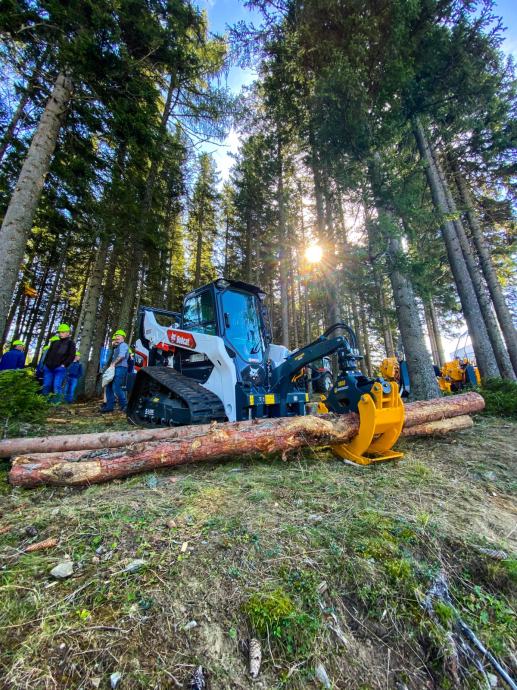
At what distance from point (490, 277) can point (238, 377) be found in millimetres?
11924

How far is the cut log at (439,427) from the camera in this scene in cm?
433

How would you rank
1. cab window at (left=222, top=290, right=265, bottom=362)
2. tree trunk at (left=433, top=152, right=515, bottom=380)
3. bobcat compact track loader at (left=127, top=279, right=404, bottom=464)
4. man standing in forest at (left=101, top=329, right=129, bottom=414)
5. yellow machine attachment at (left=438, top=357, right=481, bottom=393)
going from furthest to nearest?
yellow machine attachment at (left=438, top=357, right=481, bottom=393) → tree trunk at (left=433, top=152, right=515, bottom=380) → man standing in forest at (left=101, top=329, right=129, bottom=414) → cab window at (left=222, top=290, right=265, bottom=362) → bobcat compact track loader at (left=127, top=279, right=404, bottom=464)

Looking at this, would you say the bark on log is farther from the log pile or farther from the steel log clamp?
the steel log clamp

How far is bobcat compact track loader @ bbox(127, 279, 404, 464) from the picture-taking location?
3660mm

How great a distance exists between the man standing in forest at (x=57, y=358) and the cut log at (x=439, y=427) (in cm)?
775

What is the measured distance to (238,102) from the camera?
385 inches

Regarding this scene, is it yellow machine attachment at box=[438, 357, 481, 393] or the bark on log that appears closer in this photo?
the bark on log

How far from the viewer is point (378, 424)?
3449 mm

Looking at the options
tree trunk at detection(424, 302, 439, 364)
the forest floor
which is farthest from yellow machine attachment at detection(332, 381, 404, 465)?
tree trunk at detection(424, 302, 439, 364)

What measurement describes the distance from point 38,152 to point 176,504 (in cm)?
742

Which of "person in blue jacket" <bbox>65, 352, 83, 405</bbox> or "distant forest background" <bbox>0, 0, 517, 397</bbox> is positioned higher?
"distant forest background" <bbox>0, 0, 517, 397</bbox>

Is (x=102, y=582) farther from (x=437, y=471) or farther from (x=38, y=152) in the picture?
(x=38, y=152)

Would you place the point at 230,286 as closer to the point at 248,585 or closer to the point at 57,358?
the point at 248,585

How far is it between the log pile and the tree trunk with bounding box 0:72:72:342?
10.8 feet
